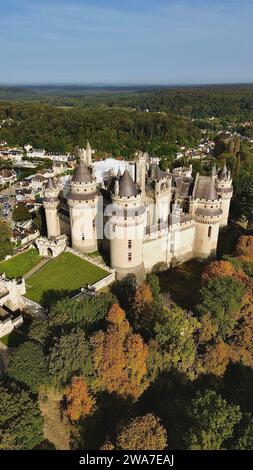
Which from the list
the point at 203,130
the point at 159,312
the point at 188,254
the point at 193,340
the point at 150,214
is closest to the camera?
the point at 193,340

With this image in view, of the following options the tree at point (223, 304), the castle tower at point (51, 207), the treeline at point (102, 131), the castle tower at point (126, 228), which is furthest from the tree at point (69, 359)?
the treeline at point (102, 131)

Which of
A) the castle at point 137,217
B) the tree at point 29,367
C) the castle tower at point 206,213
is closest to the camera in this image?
the tree at point 29,367

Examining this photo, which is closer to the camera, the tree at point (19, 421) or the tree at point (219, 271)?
the tree at point (19, 421)

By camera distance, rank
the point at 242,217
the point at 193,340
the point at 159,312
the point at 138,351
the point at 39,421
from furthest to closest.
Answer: the point at 242,217 < the point at 159,312 < the point at 193,340 < the point at 138,351 < the point at 39,421

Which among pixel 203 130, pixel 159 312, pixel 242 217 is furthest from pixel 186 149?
pixel 159 312

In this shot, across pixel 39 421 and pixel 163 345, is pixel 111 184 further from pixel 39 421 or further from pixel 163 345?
pixel 39 421

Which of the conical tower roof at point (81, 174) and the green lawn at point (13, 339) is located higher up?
the conical tower roof at point (81, 174)

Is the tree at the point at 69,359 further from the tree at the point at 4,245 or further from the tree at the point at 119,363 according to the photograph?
the tree at the point at 4,245
